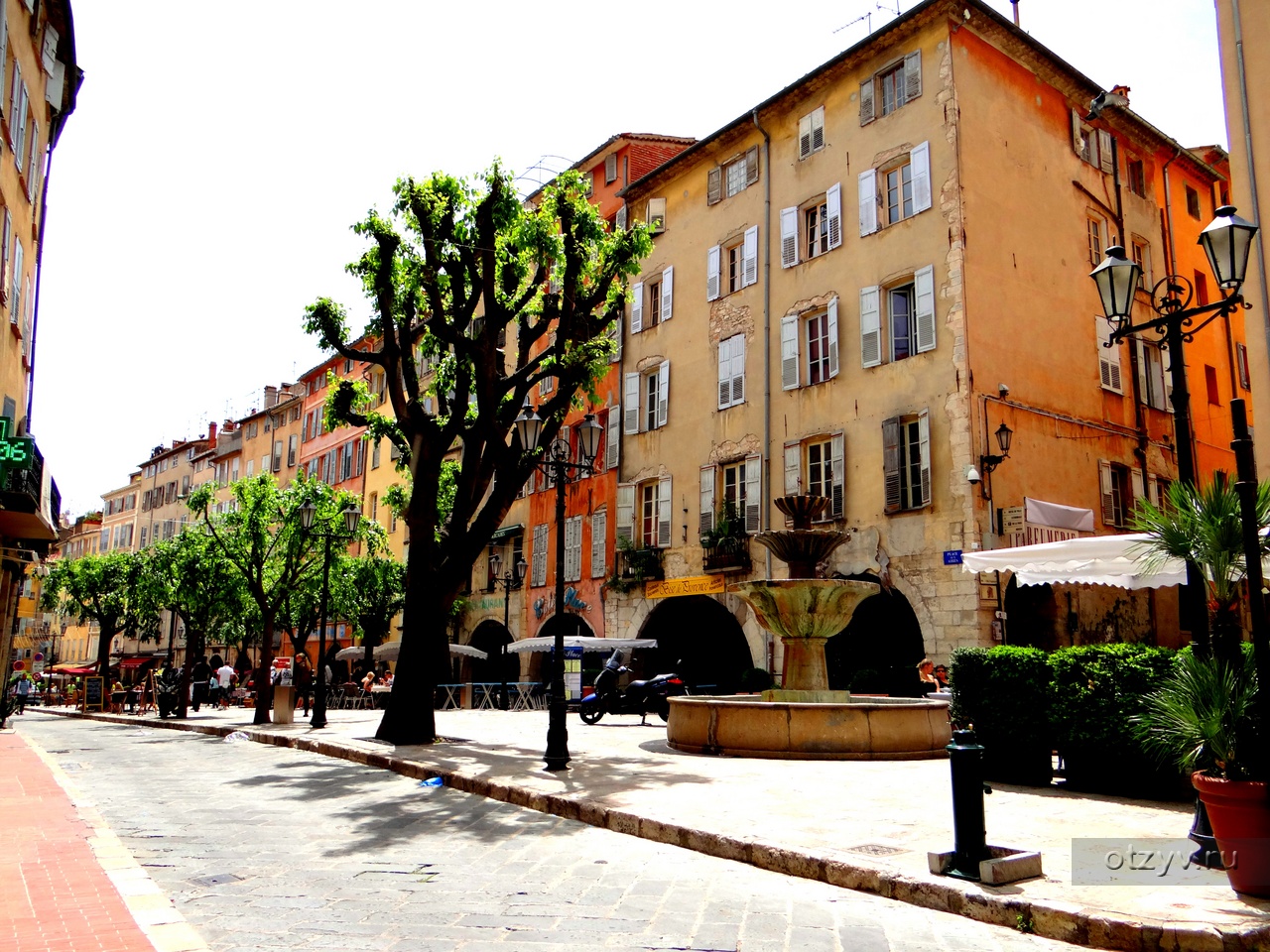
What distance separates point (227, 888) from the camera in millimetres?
5879

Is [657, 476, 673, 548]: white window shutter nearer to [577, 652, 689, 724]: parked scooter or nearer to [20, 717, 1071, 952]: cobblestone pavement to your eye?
[577, 652, 689, 724]: parked scooter

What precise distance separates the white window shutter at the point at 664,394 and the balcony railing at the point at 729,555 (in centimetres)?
463

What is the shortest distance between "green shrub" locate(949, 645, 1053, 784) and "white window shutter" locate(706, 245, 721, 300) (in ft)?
60.1

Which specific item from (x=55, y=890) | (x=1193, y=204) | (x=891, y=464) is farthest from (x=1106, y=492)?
(x=55, y=890)

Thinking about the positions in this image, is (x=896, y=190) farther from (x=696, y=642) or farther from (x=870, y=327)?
(x=696, y=642)

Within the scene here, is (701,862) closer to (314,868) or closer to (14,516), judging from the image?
Answer: (314,868)

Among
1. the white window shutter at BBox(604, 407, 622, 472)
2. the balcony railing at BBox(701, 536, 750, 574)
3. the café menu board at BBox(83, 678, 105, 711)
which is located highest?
the white window shutter at BBox(604, 407, 622, 472)

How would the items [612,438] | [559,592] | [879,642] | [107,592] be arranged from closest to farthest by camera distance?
1. [559,592]
2. [879,642]
3. [612,438]
4. [107,592]

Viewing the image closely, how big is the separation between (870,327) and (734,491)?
534 centimetres

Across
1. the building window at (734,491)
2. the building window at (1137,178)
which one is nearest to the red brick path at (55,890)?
the building window at (734,491)

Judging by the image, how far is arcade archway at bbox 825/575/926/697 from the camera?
21.4 m

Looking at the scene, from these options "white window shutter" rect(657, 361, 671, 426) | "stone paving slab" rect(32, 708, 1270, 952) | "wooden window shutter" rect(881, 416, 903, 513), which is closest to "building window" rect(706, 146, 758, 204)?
"white window shutter" rect(657, 361, 671, 426)

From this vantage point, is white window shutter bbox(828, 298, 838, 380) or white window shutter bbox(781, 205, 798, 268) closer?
white window shutter bbox(828, 298, 838, 380)

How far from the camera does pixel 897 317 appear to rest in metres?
22.4
